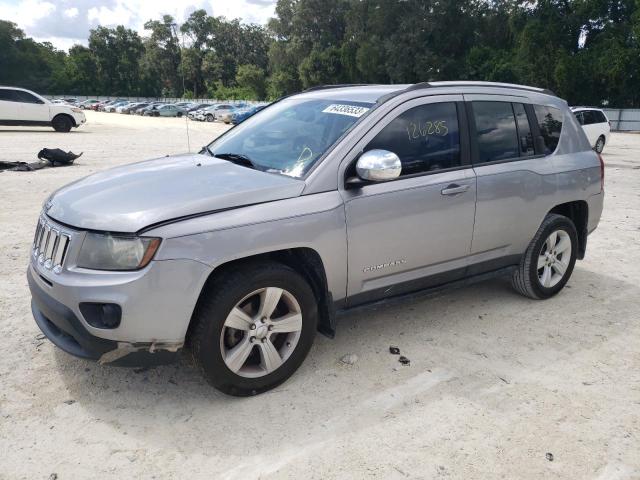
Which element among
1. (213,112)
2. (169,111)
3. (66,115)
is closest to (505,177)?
(66,115)

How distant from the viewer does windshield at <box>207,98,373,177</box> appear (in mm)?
3422

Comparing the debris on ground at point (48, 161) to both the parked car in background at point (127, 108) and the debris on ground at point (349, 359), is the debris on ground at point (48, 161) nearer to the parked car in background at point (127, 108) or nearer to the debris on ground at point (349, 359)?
the debris on ground at point (349, 359)

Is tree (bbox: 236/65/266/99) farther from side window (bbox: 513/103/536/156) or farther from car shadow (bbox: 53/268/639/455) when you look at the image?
car shadow (bbox: 53/268/639/455)

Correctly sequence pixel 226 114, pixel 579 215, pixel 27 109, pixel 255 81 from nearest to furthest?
pixel 579 215 → pixel 27 109 → pixel 226 114 → pixel 255 81

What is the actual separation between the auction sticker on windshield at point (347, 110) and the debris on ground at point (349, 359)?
163 cm

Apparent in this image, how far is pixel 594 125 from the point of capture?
16.9m

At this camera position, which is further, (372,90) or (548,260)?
(548,260)

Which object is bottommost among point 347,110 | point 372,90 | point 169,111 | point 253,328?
point 253,328

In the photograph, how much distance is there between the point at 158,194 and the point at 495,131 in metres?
2.61

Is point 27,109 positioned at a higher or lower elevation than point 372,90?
higher

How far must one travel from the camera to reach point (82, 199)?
3.07m

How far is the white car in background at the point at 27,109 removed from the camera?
2150 centimetres

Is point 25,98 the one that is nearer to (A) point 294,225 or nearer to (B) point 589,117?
(B) point 589,117

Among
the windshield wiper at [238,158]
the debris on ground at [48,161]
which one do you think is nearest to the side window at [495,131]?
the windshield wiper at [238,158]
